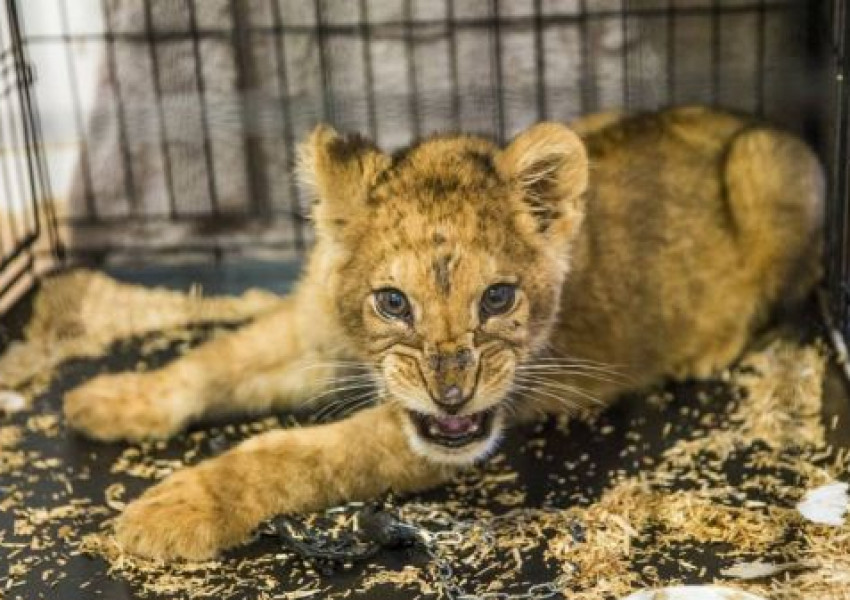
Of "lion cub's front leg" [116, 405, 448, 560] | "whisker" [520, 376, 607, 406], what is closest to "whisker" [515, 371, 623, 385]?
"whisker" [520, 376, 607, 406]

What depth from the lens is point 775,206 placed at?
3.72m

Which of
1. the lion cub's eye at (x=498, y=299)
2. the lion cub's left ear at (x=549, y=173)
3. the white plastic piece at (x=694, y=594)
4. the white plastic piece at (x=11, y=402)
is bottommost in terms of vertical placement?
the white plastic piece at (x=694, y=594)

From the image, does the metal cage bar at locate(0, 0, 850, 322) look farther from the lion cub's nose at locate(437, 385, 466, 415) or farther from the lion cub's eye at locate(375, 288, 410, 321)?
the lion cub's nose at locate(437, 385, 466, 415)

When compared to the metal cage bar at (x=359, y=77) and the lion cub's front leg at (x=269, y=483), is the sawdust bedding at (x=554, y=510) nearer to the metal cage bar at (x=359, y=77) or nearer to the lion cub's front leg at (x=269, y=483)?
the lion cub's front leg at (x=269, y=483)

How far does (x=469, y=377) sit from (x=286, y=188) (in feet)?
5.74

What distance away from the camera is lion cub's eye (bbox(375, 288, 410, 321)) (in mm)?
2953

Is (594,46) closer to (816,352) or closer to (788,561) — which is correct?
(816,352)

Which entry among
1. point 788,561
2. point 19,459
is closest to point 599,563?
point 788,561

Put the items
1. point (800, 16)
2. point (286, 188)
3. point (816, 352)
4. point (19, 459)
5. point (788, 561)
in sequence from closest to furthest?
point (788, 561) < point (19, 459) < point (816, 352) < point (800, 16) < point (286, 188)

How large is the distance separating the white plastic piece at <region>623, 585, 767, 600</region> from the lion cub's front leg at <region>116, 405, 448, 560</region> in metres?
0.61

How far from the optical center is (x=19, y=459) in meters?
3.39

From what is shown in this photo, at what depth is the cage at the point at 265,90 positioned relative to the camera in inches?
164

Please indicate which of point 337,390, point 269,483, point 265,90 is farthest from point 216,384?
point 265,90

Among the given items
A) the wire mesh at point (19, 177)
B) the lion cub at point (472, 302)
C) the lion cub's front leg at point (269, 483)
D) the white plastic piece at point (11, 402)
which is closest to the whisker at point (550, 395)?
the lion cub at point (472, 302)
